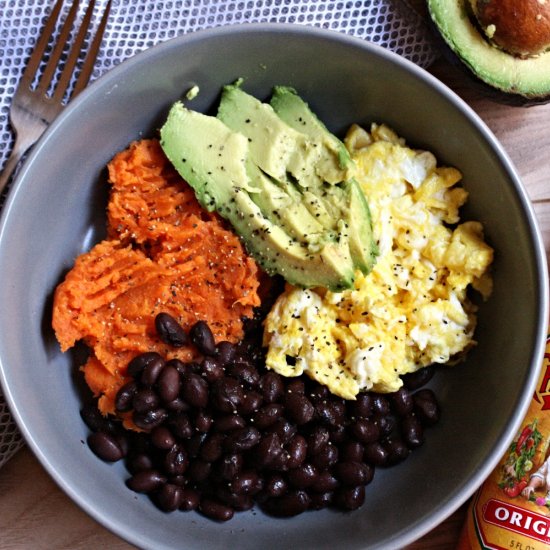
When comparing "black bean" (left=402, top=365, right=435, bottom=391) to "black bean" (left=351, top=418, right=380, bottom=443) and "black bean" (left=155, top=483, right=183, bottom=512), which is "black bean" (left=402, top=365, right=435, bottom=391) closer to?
"black bean" (left=351, top=418, right=380, bottom=443)

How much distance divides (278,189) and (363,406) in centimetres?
57

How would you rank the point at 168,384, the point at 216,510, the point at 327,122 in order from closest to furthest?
the point at 168,384 < the point at 216,510 < the point at 327,122

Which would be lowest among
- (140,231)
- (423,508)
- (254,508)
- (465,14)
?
(254,508)

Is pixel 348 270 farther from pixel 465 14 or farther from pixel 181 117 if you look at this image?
pixel 465 14

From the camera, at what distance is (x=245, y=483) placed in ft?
5.96

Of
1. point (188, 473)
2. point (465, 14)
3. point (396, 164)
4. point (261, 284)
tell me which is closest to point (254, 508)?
point (188, 473)

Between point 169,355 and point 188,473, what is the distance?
0.95 ft

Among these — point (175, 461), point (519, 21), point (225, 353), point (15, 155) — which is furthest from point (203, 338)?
point (519, 21)

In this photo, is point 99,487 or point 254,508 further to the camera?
point 254,508

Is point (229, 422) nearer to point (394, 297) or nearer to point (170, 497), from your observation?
point (170, 497)

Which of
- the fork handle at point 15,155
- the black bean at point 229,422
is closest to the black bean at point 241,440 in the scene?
the black bean at point 229,422

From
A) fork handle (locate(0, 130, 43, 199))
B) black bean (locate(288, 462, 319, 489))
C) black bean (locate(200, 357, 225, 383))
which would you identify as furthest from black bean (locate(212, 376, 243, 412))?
fork handle (locate(0, 130, 43, 199))

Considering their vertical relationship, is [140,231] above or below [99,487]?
above

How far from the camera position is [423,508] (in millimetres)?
1858
